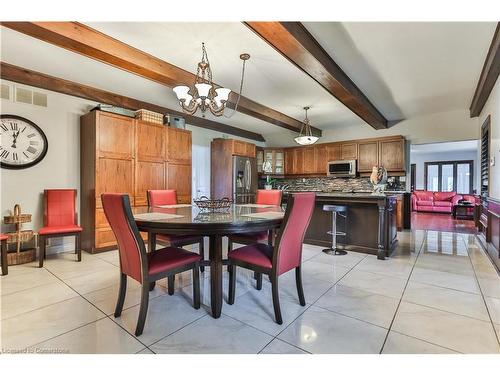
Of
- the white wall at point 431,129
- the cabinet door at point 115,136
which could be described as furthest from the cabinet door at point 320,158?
the cabinet door at point 115,136

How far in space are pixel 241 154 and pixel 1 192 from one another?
4.18 meters

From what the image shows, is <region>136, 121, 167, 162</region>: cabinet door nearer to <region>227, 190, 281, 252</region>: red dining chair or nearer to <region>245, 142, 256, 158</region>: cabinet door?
<region>227, 190, 281, 252</region>: red dining chair

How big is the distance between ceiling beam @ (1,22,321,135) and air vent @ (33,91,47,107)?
1.38 meters

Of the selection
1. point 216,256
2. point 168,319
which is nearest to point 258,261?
point 216,256

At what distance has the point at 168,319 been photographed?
1.84 metres

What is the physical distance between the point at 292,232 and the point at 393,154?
4.73 m

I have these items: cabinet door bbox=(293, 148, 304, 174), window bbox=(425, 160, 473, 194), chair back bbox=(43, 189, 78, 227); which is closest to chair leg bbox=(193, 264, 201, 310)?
chair back bbox=(43, 189, 78, 227)

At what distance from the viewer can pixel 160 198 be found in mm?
3131

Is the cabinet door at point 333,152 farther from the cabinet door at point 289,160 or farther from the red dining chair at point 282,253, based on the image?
the red dining chair at point 282,253

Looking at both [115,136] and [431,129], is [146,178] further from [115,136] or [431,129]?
[431,129]

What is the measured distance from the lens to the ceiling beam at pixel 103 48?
2.22 meters

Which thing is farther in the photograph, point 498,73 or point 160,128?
point 160,128

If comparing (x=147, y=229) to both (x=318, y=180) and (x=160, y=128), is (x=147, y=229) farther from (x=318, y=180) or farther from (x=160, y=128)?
(x=318, y=180)

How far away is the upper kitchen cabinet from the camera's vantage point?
5.46 metres
